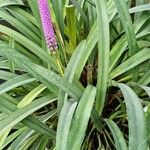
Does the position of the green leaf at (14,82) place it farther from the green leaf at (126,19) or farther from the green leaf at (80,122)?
the green leaf at (126,19)

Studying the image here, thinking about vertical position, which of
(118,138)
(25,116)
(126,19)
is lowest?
(118,138)

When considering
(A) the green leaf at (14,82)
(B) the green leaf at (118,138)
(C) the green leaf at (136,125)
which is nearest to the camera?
(C) the green leaf at (136,125)

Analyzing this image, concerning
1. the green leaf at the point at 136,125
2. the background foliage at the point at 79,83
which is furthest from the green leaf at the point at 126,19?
the green leaf at the point at 136,125

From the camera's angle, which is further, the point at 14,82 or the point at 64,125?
the point at 14,82

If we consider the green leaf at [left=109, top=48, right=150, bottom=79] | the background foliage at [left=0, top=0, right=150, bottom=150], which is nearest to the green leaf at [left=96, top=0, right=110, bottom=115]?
the background foliage at [left=0, top=0, right=150, bottom=150]

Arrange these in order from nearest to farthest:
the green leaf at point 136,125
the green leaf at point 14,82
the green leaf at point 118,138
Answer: the green leaf at point 136,125, the green leaf at point 118,138, the green leaf at point 14,82

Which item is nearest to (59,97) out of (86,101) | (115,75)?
(86,101)

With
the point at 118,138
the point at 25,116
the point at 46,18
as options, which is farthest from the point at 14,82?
the point at 118,138

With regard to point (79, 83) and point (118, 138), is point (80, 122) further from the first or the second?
point (79, 83)

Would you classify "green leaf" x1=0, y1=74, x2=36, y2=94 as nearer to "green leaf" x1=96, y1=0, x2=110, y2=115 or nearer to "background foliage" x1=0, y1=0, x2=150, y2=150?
"background foliage" x1=0, y1=0, x2=150, y2=150

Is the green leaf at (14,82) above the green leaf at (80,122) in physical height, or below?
above
